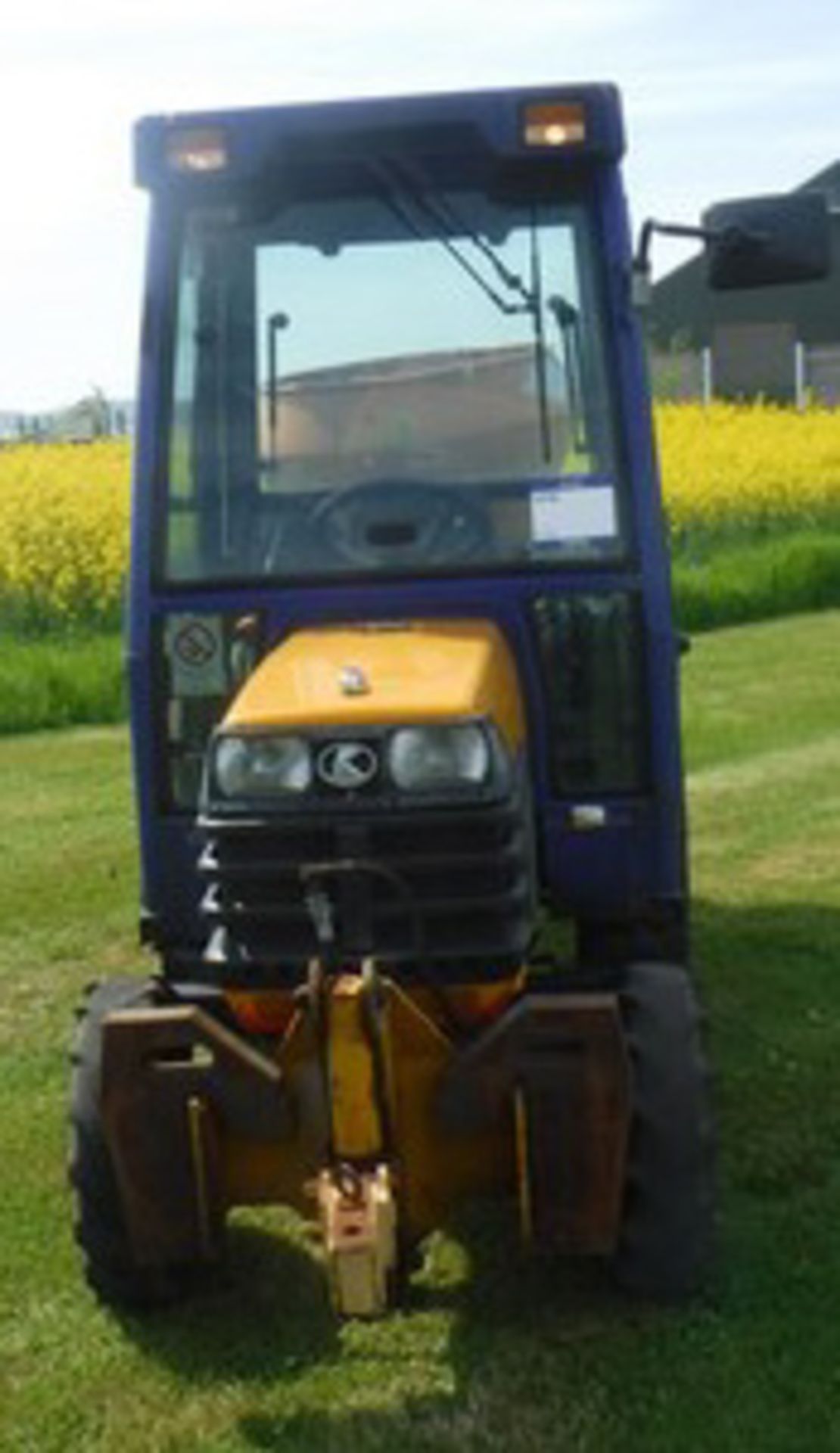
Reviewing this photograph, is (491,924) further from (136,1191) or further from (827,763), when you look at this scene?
(827,763)

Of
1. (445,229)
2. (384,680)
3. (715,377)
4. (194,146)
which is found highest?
(715,377)

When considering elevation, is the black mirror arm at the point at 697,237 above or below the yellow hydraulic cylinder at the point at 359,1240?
above

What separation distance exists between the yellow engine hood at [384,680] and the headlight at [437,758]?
0.03 meters

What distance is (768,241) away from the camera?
4285 mm

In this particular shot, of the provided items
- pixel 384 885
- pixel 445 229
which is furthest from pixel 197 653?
pixel 445 229

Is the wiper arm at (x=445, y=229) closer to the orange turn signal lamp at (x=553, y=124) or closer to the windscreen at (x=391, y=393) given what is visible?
the windscreen at (x=391, y=393)

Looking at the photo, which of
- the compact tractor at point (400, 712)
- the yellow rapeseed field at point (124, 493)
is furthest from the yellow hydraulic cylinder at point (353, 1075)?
the yellow rapeseed field at point (124, 493)

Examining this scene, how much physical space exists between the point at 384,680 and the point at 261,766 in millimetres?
305

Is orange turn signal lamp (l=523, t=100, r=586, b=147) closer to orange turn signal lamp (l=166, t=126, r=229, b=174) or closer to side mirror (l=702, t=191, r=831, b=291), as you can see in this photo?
side mirror (l=702, t=191, r=831, b=291)

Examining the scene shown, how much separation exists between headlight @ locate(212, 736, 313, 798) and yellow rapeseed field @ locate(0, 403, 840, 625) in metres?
9.94

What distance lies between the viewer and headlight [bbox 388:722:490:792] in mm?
3734

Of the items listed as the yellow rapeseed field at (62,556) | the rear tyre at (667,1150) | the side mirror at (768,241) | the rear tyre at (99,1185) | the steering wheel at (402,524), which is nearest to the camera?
the rear tyre at (667,1150)

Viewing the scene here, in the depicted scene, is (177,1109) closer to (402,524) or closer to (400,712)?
(400,712)

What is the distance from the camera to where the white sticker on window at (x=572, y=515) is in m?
4.47
